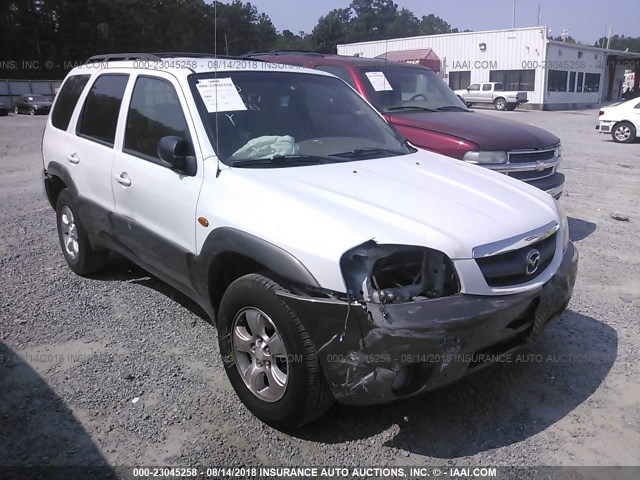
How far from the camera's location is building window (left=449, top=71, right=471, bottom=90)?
4262 centimetres

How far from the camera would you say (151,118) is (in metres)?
3.84

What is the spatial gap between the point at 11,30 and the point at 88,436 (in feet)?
187

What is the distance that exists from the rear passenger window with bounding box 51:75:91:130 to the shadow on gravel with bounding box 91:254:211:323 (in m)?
1.33

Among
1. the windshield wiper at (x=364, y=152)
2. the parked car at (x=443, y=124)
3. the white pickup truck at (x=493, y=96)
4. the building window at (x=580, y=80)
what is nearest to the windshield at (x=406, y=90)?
the parked car at (x=443, y=124)

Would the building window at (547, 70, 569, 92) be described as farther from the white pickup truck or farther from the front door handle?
the front door handle

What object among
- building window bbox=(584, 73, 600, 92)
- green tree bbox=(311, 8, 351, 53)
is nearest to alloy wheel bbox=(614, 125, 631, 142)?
building window bbox=(584, 73, 600, 92)

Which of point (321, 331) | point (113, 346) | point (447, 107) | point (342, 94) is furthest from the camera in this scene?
point (447, 107)

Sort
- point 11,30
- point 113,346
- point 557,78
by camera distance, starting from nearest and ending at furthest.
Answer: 1. point 113,346
2. point 557,78
3. point 11,30

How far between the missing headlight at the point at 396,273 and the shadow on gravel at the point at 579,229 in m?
4.44

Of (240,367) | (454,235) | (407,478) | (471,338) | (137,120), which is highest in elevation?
(137,120)

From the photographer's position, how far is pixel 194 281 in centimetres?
341

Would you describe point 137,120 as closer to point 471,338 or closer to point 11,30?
point 471,338

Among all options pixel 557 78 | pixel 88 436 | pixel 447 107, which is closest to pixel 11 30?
pixel 557 78

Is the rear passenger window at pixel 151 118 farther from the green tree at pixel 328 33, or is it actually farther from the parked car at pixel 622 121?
the green tree at pixel 328 33
